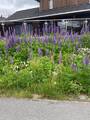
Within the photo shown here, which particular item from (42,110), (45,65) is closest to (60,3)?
(45,65)

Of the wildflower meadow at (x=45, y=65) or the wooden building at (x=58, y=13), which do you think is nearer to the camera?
the wildflower meadow at (x=45, y=65)

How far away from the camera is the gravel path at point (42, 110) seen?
6230mm

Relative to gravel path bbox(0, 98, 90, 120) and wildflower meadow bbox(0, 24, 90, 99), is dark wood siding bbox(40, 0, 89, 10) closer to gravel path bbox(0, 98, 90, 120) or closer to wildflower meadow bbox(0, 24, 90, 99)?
wildflower meadow bbox(0, 24, 90, 99)

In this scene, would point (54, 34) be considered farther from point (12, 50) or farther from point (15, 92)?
point (15, 92)

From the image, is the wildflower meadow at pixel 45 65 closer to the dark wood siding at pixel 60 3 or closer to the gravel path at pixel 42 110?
the gravel path at pixel 42 110

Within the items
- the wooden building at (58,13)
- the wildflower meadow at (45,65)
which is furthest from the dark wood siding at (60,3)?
the wildflower meadow at (45,65)

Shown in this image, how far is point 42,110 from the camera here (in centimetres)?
669

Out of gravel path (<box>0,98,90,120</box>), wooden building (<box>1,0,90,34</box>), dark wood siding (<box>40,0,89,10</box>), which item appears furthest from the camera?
dark wood siding (<box>40,0,89,10</box>)

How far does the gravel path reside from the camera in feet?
20.4

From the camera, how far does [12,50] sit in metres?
10.5

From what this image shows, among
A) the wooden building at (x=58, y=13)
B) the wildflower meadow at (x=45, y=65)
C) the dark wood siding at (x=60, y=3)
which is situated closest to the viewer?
the wildflower meadow at (x=45, y=65)

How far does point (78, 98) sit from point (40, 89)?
104 centimetres

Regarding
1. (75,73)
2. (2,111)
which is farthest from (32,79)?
(2,111)

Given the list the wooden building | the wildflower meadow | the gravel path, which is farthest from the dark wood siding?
the gravel path
